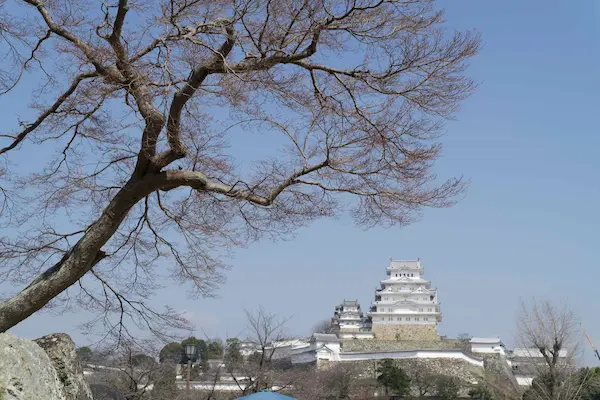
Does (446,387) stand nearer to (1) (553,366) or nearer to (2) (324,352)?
(2) (324,352)

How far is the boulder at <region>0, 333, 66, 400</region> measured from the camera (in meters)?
4.59

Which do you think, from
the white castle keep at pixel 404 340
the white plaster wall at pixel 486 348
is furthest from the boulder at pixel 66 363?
the white plaster wall at pixel 486 348

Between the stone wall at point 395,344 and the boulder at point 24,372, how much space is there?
129ft

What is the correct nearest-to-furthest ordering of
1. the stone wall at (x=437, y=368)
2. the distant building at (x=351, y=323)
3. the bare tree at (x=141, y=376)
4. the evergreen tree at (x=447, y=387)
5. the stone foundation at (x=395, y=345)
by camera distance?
the bare tree at (x=141, y=376) → the evergreen tree at (x=447, y=387) → the stone wall at (x=437, y=368) → the stone foundation at (x=395, y=345) → the distant building at (x=351, y=323)

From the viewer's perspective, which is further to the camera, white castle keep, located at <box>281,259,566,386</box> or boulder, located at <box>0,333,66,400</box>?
white castle keep, located at <box>281,259,566,386</box>

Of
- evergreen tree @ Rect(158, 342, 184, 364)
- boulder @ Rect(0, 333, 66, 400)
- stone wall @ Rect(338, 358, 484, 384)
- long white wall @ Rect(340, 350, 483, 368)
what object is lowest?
boulder @ Rect(0, 333, 66, 400)

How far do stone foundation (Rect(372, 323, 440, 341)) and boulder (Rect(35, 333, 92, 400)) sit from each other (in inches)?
1735

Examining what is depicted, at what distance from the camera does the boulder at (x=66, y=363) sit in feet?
19.4

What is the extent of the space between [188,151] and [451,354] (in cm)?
3853

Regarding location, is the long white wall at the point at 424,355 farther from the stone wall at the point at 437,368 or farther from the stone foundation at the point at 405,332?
the stone foundation at the point at 405,332

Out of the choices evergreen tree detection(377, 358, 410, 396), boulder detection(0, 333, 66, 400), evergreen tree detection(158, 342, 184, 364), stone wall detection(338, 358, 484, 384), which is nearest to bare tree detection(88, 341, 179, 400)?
evergreen tree detection(158, 342, 184, 364)

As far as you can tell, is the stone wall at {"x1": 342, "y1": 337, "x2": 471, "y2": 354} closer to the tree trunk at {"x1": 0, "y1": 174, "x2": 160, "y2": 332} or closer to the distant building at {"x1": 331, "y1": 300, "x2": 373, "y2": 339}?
the distant building at {"x1": 331, "y1": 300, "x2": 373, "y2": 339}

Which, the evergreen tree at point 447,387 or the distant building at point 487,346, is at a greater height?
the distant building at point 487,346

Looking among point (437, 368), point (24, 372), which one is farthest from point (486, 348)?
point (24, 372)
